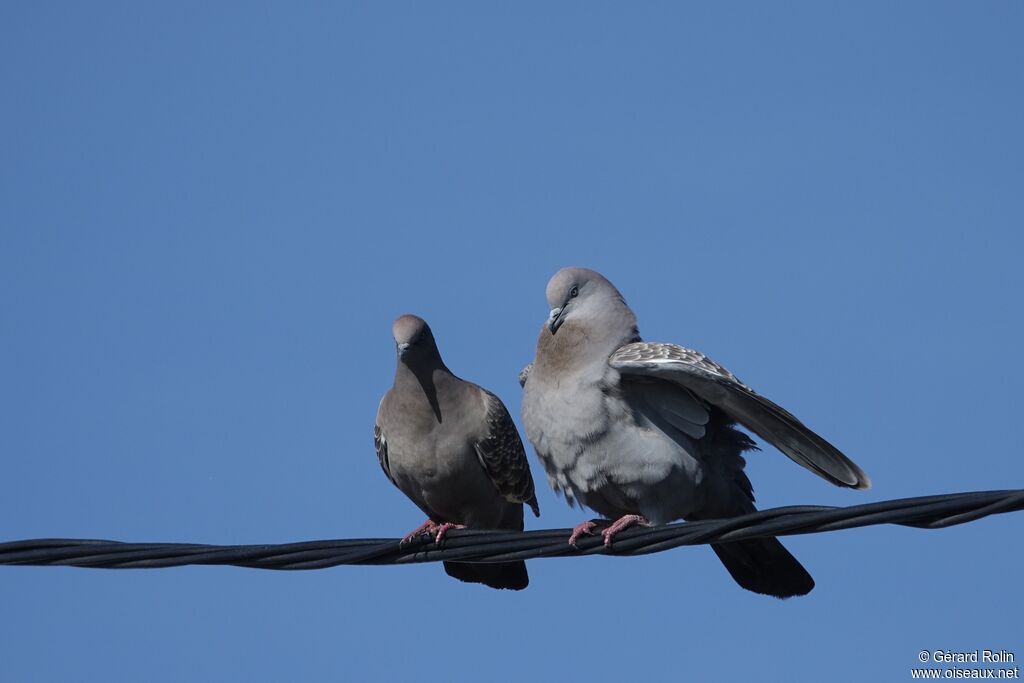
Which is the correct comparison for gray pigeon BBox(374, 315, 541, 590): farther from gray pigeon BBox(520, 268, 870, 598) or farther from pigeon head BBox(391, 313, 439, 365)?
gray pigeon BBox(520, 268, 870, 598)

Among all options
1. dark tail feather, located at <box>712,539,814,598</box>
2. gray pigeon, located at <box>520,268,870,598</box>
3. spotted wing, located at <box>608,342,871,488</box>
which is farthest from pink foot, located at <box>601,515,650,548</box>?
spotted wing, located at <box>608,342,871,488</box>

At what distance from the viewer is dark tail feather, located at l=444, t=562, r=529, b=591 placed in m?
8.48

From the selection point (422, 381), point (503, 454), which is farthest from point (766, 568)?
point (422, 381)

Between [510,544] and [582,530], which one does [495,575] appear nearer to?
[582,530]

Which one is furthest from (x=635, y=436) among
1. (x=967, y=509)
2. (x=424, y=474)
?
(x=967, y=509)

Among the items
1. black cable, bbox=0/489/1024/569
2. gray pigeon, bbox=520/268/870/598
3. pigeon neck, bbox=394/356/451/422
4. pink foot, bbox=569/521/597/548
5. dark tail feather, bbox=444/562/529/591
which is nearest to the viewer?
black cable, bbox=0/489/1024/569

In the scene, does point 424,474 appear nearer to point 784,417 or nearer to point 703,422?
point 703,422

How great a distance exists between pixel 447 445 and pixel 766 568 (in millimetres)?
1911

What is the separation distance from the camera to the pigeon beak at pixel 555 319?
7.75m

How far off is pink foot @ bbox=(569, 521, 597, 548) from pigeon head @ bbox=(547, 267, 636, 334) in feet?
4.40

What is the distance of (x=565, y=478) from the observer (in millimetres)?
7551

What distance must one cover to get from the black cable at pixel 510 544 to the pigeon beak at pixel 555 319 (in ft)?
6.00

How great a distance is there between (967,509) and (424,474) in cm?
388

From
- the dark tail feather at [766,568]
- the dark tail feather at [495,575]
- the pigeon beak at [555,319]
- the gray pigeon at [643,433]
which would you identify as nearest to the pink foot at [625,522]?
the gray pigeon at [643,433]
